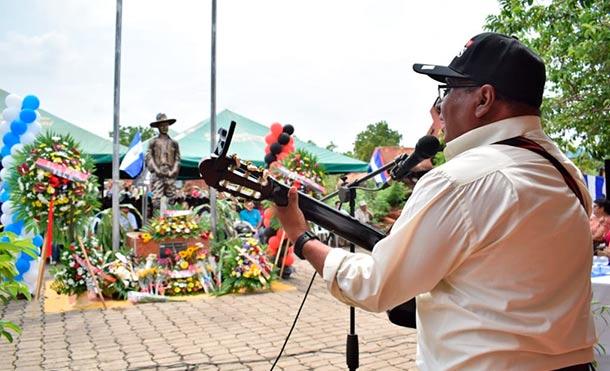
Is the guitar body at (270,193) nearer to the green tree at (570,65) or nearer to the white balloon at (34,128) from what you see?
the green tree at (570,65)

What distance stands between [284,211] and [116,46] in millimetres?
7014

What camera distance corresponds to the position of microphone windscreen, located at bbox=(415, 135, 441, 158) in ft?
8.17

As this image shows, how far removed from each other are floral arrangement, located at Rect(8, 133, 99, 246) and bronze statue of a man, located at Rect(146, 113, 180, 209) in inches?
63.2

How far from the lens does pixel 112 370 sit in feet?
14.3

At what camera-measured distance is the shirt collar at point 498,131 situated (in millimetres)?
1366

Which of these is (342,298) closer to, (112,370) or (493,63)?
(493,63)

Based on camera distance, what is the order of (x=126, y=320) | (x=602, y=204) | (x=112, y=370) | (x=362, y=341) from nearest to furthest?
(x=112, y=370) < (x=362, y=341) < (x=126, y=320) < (x=602, y=204)

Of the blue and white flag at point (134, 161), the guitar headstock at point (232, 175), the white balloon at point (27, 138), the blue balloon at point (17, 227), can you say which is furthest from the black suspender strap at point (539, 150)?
the blue and white flag at point (134, 161)

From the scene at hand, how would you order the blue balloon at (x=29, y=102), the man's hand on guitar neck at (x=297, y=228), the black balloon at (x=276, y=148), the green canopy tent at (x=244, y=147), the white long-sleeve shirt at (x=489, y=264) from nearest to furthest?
the white long-sleeve shirt at (x=489, y=264) → the man's hand on guitar neck at (x=297, y=228) → the blue balloon at (x=29, y=102) → the black balloon at (x=276, y=148) → the green canopy tent at (x=244, y=147)

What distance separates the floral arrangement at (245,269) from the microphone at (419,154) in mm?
5381

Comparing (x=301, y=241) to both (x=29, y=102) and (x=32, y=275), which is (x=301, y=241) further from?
(x=29, y=102)

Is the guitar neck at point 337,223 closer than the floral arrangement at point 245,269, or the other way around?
the guitar neck at point 337,223

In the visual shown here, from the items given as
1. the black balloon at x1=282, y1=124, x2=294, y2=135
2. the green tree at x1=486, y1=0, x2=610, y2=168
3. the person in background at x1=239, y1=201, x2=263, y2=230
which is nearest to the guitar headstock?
the green tree at x1=486, y1=0, x2=610, y2=168

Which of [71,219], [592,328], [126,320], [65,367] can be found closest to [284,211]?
[592,328]
